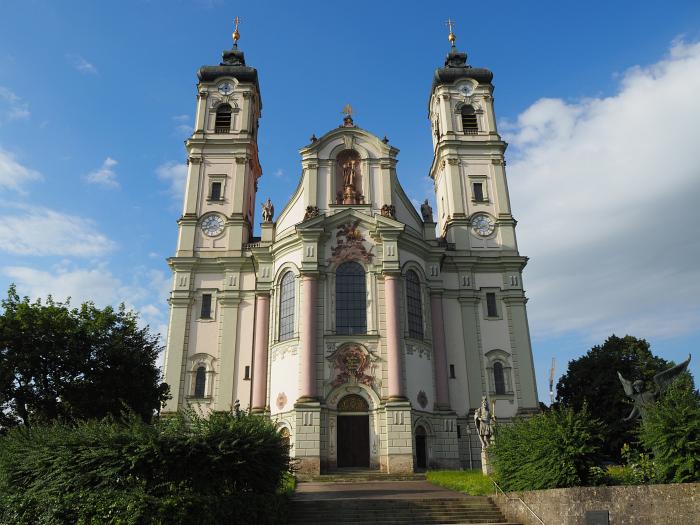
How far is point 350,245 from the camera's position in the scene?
1254 inches

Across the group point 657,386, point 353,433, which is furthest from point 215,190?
point 657,386

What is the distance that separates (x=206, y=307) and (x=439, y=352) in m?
13.9

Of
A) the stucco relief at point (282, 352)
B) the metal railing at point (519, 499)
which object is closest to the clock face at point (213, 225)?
the stucco relief at point (282, 352)

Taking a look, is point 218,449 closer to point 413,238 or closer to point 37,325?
point 37,325

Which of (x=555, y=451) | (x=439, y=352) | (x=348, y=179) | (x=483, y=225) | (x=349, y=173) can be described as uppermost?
(x=349, y=173)

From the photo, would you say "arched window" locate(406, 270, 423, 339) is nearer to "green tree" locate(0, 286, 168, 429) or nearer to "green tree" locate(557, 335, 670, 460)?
"green tree" locate(0, 286, 168, 429)

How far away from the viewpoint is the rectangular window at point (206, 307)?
35.0m

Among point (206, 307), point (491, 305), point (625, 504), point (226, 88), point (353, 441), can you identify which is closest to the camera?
point (625, 504)

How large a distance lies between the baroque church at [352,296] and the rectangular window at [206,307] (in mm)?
60

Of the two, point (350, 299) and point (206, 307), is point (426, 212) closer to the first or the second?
point (350, 299)

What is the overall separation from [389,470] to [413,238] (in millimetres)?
12376

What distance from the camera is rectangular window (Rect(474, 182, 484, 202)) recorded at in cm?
3897

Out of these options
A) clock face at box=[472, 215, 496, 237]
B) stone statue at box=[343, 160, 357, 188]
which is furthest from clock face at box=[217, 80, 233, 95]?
clock face at box=[472, 215, 496, 237]

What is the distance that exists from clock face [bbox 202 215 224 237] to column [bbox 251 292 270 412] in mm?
5714
